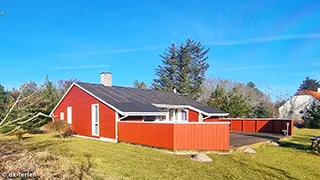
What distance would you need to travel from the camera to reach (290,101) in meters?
41.0

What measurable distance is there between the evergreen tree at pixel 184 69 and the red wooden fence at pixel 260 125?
16807 millimetres

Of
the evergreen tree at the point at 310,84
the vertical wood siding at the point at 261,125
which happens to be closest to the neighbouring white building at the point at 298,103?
the vertical wood siding at the point at 261,125

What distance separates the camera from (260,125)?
21.7 metres

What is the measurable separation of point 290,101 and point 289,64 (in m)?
12.9

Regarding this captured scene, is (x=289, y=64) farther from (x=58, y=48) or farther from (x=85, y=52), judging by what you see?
(x=58, y=48)

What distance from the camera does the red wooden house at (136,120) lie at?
36.4 ft

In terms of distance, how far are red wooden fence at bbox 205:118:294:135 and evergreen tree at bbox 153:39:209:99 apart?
16.8 metres

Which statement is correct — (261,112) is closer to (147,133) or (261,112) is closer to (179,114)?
(179,114)

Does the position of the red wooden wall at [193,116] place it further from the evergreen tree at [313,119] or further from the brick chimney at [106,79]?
the evergreen tree at [313,119]

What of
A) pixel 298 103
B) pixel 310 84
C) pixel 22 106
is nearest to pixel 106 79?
pixel 22 106

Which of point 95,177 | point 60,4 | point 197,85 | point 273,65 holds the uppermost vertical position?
point 60,4

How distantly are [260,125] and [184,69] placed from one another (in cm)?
2219

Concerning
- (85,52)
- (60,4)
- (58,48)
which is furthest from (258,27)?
(58,48)

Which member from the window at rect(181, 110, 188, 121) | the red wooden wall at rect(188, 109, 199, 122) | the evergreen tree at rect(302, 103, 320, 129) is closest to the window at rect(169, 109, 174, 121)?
the window at rect(181, 110, 188, 121)
